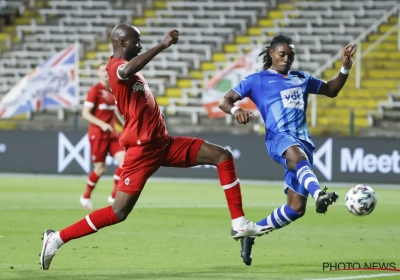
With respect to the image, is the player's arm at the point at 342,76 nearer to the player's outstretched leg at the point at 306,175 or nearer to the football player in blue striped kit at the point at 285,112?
the football player in blue striped kit at the point at 285,112

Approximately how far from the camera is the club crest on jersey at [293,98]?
975 cm

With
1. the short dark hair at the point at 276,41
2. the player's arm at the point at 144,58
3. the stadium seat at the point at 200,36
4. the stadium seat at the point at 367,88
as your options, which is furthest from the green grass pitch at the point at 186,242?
the stadium seat at the point at 200,36

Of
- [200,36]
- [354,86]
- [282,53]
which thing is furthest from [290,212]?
[200,36]

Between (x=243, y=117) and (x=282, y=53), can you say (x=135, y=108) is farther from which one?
(x=282, y=53)

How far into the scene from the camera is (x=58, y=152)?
25.3 m

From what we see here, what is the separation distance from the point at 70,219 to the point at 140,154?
17.9ft

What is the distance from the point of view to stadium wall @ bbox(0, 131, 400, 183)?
22.6 metres

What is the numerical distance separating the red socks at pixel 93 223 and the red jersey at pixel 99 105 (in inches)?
301

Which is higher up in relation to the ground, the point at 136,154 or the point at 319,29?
the point at 136,154

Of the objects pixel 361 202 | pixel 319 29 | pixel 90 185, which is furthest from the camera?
pixel 319 29

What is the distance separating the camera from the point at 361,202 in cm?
853

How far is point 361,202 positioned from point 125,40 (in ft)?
8.67

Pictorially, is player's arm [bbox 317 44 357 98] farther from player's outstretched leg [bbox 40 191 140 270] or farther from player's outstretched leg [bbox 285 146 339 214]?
player's outstretched leg [bbox 40 191 140 270]

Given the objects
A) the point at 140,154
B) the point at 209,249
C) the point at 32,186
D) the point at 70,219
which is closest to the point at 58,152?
the point at 32,186
